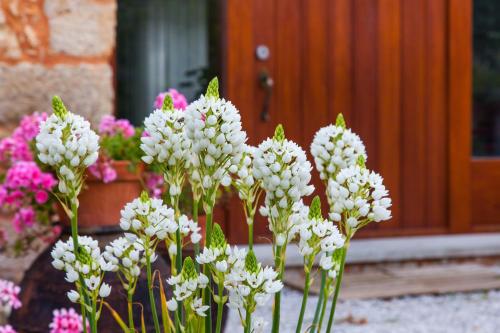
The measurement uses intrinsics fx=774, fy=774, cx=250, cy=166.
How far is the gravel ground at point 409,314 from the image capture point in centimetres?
298

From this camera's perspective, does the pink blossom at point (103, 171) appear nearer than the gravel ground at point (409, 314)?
Yes

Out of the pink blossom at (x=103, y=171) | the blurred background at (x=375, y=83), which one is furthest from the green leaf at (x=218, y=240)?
the blurred background at (x=375, y=83)

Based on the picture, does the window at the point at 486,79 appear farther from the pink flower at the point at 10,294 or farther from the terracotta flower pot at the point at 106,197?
the pink flower at the point at 10,294

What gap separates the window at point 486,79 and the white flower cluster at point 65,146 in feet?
13.0

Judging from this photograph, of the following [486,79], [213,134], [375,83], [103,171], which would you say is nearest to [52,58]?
[103,171]

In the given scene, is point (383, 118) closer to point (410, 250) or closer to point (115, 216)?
point (410, 250)

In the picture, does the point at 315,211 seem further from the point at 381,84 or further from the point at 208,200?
the point at 381,84

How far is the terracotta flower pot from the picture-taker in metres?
2.37

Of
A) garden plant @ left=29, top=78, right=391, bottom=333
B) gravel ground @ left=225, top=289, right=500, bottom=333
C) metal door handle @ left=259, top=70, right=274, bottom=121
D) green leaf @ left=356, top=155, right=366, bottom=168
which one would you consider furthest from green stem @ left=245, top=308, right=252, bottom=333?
metal door handle @ left=259, top=70, right=274, bottom=121

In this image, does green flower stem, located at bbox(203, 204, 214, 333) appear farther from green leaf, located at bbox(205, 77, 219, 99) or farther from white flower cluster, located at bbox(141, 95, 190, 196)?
green leaf, located at bbox(205, 77, 219, 99)

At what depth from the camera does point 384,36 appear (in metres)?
4.43

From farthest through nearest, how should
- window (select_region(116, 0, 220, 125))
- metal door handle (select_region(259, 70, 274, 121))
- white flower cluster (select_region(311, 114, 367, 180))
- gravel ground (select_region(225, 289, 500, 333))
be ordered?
window (select_region(116, 0, 220, 125)), metal door handle (select_region(259, 70, 274, 121)), gravel ground (select_region(225, 289, 500, 333)), white flower cluster (select_region(311, 114, 367, 180))

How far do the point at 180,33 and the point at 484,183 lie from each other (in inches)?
79.7

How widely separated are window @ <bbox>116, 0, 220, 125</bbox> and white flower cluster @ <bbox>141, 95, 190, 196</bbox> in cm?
320
